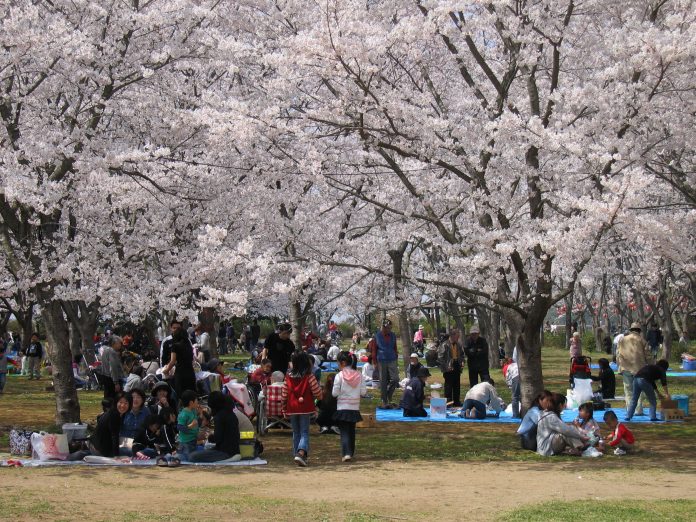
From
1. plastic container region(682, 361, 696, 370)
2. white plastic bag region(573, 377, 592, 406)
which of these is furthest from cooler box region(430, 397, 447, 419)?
plastic container region(682, 361, 696, 370)

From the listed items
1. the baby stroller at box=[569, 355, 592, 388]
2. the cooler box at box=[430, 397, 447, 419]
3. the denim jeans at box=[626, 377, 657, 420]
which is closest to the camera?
the denim jeans at box=[626, 377, 657, 420]

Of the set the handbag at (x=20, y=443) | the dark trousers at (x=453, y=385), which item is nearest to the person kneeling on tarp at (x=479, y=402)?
the dark trousers at (x=453, y=385)

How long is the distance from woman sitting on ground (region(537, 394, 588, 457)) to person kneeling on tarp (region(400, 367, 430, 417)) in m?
4.64

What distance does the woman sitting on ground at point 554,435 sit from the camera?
41.4ft

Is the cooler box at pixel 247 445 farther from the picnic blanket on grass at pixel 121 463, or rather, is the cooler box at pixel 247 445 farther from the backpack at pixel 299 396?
the backpack at pixel 299 396

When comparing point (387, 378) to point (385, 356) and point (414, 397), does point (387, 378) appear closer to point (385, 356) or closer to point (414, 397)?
point (385, 356)

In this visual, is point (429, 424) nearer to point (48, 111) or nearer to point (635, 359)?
point (635, 359)

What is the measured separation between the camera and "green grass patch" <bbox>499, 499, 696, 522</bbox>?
8.29 meters

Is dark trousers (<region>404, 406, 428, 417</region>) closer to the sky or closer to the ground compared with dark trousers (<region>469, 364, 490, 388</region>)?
closer to the ground

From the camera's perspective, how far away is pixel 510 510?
28.8ft

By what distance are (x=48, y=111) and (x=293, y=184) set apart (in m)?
5.88

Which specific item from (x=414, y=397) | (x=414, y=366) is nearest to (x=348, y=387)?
(x=414, y=397)

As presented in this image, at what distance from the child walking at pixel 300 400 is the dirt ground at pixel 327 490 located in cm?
35

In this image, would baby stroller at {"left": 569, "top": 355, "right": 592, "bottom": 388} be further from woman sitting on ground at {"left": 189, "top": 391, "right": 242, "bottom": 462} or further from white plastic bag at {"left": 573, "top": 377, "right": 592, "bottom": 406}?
woman sitting on ground at {"left": 189, "top": 391, "right": 242, "bottom": 462}
